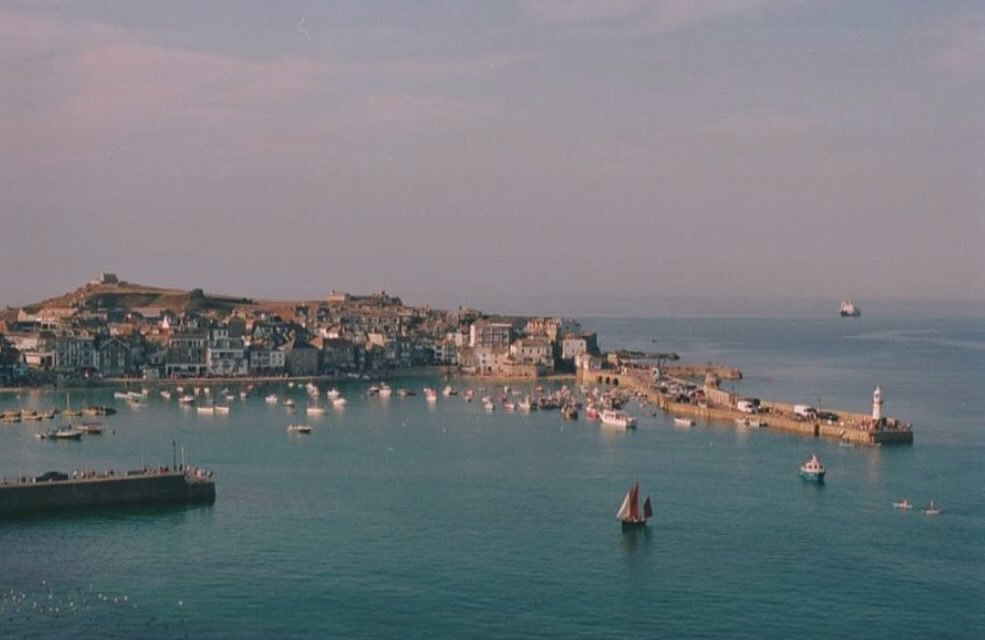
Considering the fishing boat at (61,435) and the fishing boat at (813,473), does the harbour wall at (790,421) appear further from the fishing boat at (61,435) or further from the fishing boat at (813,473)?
the fishing boat at (61,435)

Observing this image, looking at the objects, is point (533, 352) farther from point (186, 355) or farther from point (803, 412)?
point (803, 412)

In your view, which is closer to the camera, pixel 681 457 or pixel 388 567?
pixel 388 567

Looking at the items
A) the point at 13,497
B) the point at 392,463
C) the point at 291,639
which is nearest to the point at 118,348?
the point at 392,463

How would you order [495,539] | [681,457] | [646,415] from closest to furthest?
[495,539]
[681,457]
[646,415]

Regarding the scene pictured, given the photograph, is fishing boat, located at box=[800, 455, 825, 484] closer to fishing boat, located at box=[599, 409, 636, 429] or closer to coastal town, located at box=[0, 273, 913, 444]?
fishing boat, located at box=[599, 409, 636, 429]

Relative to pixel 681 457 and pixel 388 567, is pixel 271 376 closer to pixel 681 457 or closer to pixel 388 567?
pixel 681 457

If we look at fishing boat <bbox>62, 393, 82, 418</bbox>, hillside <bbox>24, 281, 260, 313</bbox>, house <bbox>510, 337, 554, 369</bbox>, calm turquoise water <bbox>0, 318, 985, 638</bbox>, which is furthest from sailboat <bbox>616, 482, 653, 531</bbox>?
hillside <bbox>24, 281, 260, 313</bbox>

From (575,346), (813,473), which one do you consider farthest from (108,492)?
(575,346)
